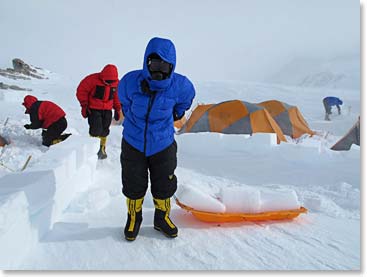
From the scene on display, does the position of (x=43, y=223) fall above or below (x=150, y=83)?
below

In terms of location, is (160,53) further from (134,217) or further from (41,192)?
(41,192)

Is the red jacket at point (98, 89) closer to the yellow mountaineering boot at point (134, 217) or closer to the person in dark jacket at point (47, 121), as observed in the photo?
the person in dark jacket at point (47, 121)

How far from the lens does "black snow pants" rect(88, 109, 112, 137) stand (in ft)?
12.5

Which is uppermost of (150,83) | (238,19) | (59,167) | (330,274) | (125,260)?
(238,19)

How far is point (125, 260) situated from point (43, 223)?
0.55 meters

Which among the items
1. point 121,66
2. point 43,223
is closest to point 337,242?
point 43,223

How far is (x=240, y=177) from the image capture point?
3902 mm

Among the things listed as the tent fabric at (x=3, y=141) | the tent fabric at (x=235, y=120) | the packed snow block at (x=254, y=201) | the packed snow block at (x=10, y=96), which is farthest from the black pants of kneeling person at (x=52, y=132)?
the packed snow block at (x=10, y=96)

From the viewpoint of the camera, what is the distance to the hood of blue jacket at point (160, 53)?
1.82 metres

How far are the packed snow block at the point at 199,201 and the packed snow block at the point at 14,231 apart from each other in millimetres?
893

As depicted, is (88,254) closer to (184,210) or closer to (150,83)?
(184,210)

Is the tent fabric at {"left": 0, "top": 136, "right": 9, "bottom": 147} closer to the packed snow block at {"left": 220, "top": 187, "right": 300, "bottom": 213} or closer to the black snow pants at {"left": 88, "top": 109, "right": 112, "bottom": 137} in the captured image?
the black snow pants at {"left": 88, "top": 109, "right": 112, "bottom": 137}

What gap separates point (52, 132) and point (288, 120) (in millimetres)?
5339

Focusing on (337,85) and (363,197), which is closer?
(363,197)
